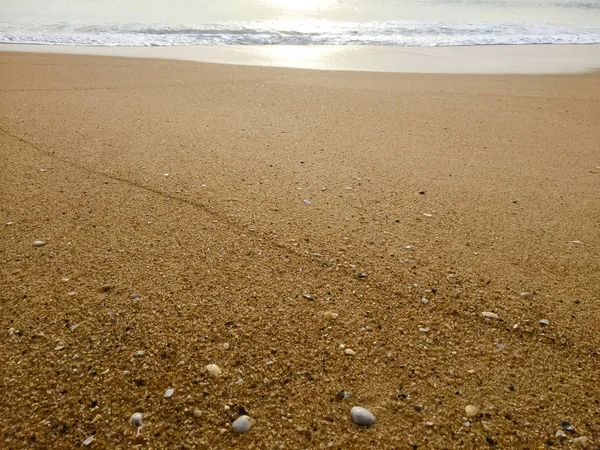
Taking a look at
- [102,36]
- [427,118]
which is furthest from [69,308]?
[102,36]

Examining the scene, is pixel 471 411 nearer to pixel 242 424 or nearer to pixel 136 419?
pixel 242 424

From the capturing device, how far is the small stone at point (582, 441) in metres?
1.72

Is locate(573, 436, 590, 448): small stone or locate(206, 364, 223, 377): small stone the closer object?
locate(573, 436, 590, 448): small stone

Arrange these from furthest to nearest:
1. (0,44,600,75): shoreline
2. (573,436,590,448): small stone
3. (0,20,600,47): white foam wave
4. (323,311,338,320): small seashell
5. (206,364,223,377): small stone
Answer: (0,20,600,47): white foam wave → (0,44,600,75): shoreline → (323,311,338,320): small seashell → (206,364,223,377): small stone → (573,436,590,448): small stone

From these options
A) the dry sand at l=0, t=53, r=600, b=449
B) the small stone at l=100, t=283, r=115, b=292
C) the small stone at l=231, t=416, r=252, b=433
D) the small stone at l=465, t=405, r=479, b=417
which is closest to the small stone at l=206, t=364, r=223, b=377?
the dry sand at l=0, t=53, r=600, b=449

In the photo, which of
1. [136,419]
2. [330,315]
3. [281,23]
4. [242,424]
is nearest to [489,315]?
[330,315]

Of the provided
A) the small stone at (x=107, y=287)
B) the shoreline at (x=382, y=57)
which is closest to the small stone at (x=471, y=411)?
the small stone at (x=107, y=287)

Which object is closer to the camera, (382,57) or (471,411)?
(471,411)

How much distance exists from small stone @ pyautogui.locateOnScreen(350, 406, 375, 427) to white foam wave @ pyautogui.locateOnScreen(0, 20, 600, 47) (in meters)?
10.7

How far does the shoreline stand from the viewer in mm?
8891

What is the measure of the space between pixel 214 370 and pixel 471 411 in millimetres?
1007

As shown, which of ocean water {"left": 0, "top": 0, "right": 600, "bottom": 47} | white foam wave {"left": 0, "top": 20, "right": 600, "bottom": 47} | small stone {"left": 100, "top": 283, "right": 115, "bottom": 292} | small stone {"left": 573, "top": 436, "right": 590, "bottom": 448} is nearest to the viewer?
small stone {"left": 573, "top": 436, "right": 590, "bottom": 448}

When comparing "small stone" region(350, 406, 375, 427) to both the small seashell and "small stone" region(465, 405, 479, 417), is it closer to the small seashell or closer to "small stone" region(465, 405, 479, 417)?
"small stone" region(465, 405, 479, 417)

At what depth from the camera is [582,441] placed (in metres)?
1.73
